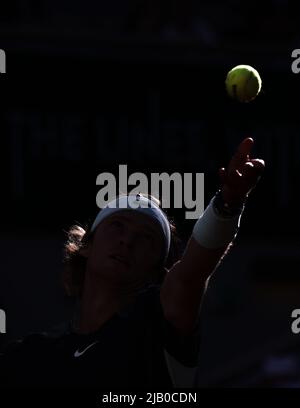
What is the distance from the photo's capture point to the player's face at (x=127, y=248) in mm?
5387

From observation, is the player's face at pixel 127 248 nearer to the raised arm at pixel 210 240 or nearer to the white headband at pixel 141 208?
the white headband at pixel 141 208

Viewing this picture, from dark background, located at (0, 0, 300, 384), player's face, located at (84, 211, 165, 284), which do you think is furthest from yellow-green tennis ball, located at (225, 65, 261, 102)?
dark background, located at (0, 0, 300, 384)

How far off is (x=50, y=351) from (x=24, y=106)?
7130 millimetres

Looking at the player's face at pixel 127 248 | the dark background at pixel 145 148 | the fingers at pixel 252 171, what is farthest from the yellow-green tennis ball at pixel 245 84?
the dark background at pixel 145 148

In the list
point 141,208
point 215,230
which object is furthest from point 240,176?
point 141,208

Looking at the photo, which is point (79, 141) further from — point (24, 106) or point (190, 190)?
point (190, 190)

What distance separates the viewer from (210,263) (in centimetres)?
470

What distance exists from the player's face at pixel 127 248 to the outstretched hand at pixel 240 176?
876 millimetres

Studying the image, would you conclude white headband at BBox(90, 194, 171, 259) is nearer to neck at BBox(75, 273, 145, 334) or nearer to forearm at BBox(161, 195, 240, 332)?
neck at BBox(75, 273, 145, 334)

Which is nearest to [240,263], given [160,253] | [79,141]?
[79,141]
